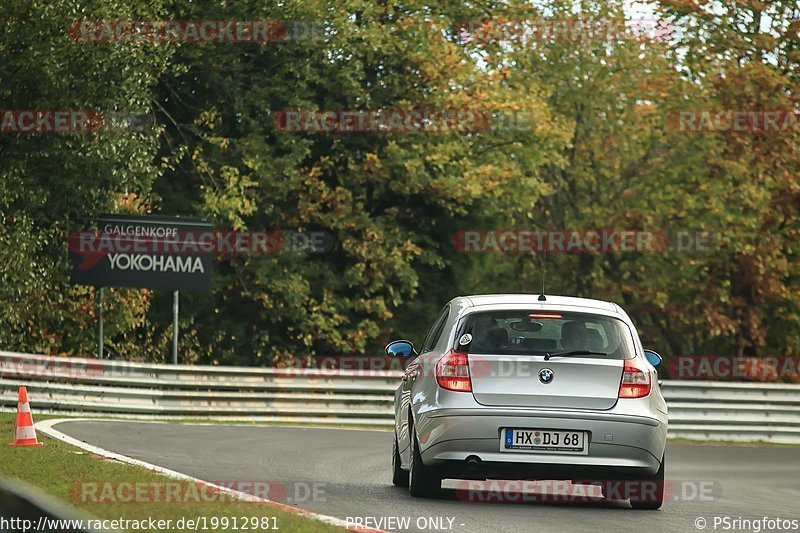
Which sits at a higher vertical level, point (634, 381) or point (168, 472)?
point (634, 381)

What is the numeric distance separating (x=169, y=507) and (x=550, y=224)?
42.4 m

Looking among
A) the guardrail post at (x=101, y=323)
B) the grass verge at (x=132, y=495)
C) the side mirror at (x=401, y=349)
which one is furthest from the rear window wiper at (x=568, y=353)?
the guardrail post at (x=101, y=323)

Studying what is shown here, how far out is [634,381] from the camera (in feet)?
37.1

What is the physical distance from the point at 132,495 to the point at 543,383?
3.03 m

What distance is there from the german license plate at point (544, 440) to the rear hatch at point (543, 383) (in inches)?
7.4

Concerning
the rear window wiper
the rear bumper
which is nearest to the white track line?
the rear bumper

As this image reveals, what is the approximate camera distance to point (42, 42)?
2427cm

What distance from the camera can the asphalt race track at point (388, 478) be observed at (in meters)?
10.6

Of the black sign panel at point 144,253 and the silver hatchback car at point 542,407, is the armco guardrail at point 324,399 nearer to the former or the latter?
the black sign panel at point 144,253

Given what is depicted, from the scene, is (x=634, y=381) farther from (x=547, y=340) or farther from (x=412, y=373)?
(x=412, y=373)

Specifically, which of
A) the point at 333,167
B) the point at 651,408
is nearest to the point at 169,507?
the point at 651,408

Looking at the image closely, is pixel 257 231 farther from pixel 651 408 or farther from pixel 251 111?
pixel 651 408

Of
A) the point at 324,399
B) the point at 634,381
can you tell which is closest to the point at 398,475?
the point at 634,381

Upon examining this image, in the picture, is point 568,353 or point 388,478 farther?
point 388,478
